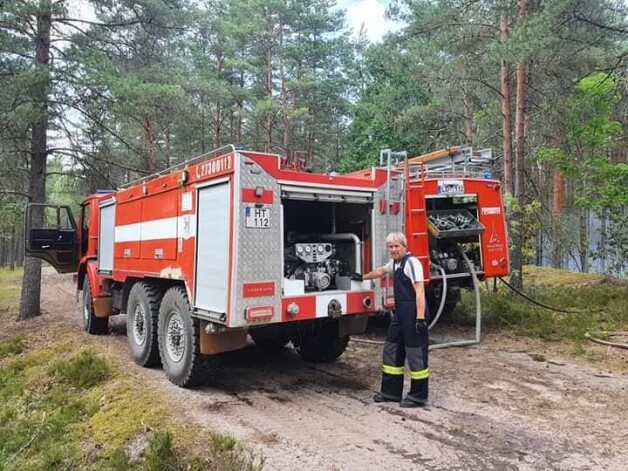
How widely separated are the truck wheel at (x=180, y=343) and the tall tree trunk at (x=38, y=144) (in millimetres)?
6527

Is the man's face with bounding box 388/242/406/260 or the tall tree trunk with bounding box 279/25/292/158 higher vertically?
the tall tree trunk with bounding box 279/25/292/158

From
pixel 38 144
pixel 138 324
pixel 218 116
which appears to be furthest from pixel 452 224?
pixel 218 116

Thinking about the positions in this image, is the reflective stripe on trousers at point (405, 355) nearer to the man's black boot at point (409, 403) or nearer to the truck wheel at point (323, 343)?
the man's black boot at point (409, 403)

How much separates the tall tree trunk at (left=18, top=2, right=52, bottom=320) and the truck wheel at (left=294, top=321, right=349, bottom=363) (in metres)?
7.37

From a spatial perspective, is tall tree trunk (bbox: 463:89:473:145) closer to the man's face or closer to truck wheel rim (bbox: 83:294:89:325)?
truck wheel rim (bbox: 83:294:89:325)

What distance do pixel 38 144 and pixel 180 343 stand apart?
26.8 feet

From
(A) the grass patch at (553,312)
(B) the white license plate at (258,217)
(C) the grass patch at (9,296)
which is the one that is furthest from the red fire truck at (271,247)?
(C) the grass patch at (9,296)

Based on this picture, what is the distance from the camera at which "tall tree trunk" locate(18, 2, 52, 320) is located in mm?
10430

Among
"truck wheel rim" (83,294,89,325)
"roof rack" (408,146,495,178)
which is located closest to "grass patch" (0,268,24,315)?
"truck wheel rim" (83,294,89,325)

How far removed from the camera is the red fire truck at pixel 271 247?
198 inches

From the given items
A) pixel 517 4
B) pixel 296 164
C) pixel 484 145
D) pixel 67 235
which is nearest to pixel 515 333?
pixel 296 164

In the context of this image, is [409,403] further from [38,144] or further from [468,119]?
[468,119]

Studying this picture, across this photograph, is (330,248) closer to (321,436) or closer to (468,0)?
(321,436)

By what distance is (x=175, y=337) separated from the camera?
19.9ft
